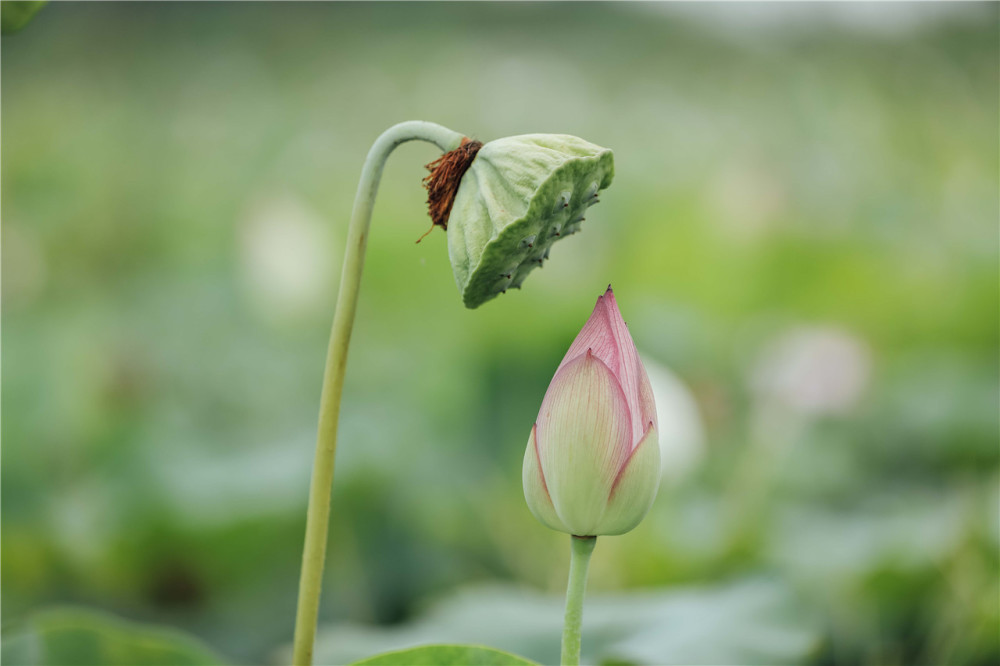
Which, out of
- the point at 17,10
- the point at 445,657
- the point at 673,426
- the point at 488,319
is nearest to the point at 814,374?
the point at 673,426

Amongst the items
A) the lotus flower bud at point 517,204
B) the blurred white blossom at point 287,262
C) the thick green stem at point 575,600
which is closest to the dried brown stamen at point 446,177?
the lotus flower bud at point 517,204

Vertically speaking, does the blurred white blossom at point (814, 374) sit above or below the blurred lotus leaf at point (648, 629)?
above

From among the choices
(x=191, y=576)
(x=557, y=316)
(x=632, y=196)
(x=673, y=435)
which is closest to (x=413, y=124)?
(x=673, y=435)

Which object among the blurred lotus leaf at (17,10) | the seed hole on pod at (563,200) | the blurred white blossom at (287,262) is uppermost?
the blurred white blossom at (287,262)

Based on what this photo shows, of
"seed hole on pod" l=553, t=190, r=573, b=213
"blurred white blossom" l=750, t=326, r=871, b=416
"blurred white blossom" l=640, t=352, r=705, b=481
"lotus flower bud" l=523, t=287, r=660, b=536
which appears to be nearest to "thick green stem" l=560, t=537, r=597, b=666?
"lotus flower bud" l=523, t=287, r=660, b=536

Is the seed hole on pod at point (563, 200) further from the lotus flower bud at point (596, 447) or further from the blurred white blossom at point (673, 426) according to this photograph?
the blurred white blossom at point (673, 426)

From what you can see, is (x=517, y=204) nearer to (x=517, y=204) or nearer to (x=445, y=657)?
(x=517, y=204)

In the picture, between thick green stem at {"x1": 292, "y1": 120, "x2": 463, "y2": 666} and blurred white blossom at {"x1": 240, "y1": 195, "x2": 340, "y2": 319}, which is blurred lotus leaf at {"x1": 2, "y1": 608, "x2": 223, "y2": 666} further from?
blurred white blossom at {"x1": 240, "y1": 195, "x2": 340, "y2": 319}
